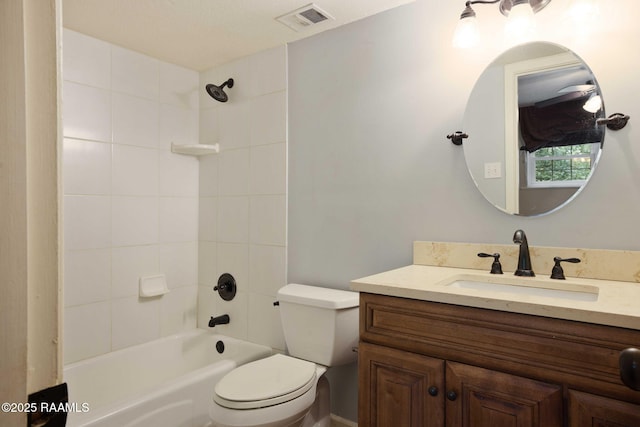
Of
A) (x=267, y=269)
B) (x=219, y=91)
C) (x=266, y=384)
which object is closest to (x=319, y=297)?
(x=266, y=384)

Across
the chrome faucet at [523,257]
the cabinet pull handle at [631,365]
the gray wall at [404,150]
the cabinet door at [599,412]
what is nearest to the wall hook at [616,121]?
the gray wall at [404,150]

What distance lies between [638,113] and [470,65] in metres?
0.61

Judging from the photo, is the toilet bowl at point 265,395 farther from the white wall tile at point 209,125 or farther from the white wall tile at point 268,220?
the white wall tile at point 209,125

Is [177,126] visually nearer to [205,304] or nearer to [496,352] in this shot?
[205,304]

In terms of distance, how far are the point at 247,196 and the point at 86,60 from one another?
44.9 inches

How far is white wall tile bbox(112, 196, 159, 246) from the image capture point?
2227 mm

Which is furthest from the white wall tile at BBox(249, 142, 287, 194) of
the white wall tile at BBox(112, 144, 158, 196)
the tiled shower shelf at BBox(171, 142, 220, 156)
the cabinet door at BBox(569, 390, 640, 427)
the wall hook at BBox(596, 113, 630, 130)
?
the cabinet door at BBox(569, 390, 640, 427)

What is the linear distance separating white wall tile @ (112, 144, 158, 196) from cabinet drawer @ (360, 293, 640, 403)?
165 cm

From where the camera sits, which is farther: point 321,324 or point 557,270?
point 321,324

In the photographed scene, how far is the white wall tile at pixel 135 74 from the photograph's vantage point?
2.24 meters

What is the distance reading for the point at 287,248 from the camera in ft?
7.20

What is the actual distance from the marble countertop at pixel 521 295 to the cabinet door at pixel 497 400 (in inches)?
7.6

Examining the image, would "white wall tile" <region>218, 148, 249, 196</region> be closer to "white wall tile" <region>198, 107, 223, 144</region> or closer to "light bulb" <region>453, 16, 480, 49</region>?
"white wall tile" <region>198, 107, 223, 144</region>

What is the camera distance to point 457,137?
1.62 m
